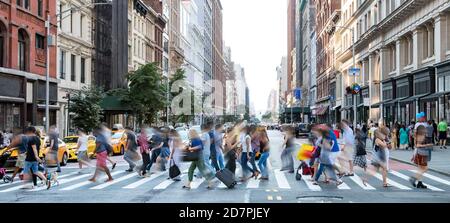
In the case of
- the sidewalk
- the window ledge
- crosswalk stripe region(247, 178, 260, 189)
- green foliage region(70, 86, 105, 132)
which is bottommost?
crosswalk stripe region(247, 178, 260, 189)

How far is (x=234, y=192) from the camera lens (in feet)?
48.6

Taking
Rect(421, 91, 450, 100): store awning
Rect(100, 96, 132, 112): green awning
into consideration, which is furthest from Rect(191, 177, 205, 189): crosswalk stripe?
Rect(100, 96, 132, 112): green awning

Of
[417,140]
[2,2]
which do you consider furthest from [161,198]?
[2,2]

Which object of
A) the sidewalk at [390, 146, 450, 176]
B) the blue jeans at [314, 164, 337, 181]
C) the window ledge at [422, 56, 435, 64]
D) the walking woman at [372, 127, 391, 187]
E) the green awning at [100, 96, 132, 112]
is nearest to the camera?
the walking woman at [372, 127, 391, 187]

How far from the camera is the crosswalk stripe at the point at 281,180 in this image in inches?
636

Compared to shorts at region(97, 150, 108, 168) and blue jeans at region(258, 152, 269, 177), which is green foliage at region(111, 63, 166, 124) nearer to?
shorts at region(97, 150, 108, 168)

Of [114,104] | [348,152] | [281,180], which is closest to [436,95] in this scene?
[348,152]

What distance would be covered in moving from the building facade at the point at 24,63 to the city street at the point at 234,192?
61.3ft

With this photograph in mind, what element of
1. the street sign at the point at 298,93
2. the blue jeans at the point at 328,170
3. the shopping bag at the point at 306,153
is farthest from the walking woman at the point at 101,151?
the street sign at the point at 298,93

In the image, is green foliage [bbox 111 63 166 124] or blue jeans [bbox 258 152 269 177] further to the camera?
green foliage [bbox 111 63 166 124]

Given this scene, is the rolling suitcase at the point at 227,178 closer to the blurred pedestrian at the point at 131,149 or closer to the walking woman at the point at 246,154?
the walking woman at the point at 246,154

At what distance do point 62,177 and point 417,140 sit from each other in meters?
11.9

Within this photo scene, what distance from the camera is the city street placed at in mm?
13047

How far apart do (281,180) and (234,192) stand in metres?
3.49
